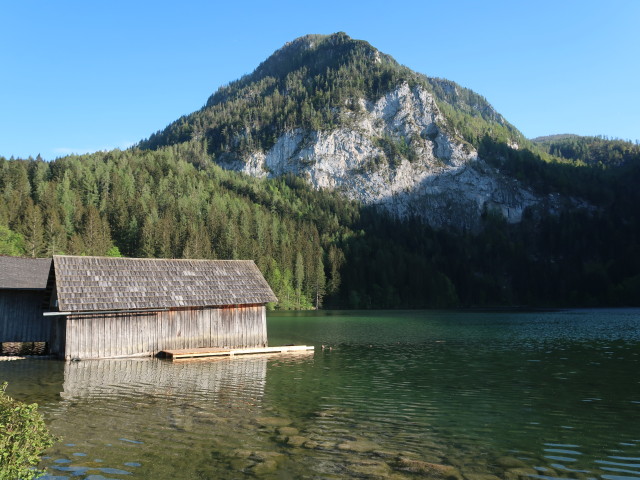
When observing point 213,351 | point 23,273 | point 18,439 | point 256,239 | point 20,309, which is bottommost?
point 213,351

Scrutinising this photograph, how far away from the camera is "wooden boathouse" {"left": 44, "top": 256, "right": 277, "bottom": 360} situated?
100 feet

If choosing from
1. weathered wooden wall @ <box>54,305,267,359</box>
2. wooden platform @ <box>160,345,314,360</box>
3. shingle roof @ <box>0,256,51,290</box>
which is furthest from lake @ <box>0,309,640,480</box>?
shingle roof @ <box>0,256,51,290</box>

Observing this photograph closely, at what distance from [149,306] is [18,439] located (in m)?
24.6

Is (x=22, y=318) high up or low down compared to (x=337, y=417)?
up

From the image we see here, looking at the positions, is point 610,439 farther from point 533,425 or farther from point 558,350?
point 558,350

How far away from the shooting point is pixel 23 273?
35156mm

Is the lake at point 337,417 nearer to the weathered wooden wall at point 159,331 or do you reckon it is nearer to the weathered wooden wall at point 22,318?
the weathered wooden wall at point 159,331

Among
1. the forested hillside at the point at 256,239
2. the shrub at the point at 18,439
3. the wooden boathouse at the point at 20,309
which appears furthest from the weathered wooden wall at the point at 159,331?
the forested hillside at the point at 256,239

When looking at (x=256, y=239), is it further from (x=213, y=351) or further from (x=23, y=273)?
(x=213, y=351)

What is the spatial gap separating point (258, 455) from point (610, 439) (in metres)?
10.8

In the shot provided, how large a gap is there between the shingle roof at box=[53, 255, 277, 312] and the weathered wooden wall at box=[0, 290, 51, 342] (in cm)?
518

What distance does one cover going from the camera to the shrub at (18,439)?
8.31 meters

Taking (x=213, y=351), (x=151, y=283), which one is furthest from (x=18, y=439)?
(x=151, y=283)

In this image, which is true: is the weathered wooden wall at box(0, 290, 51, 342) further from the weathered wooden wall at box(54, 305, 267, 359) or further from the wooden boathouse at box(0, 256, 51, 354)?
the weathered wooden wall at box(54, 305, 267, 359)
